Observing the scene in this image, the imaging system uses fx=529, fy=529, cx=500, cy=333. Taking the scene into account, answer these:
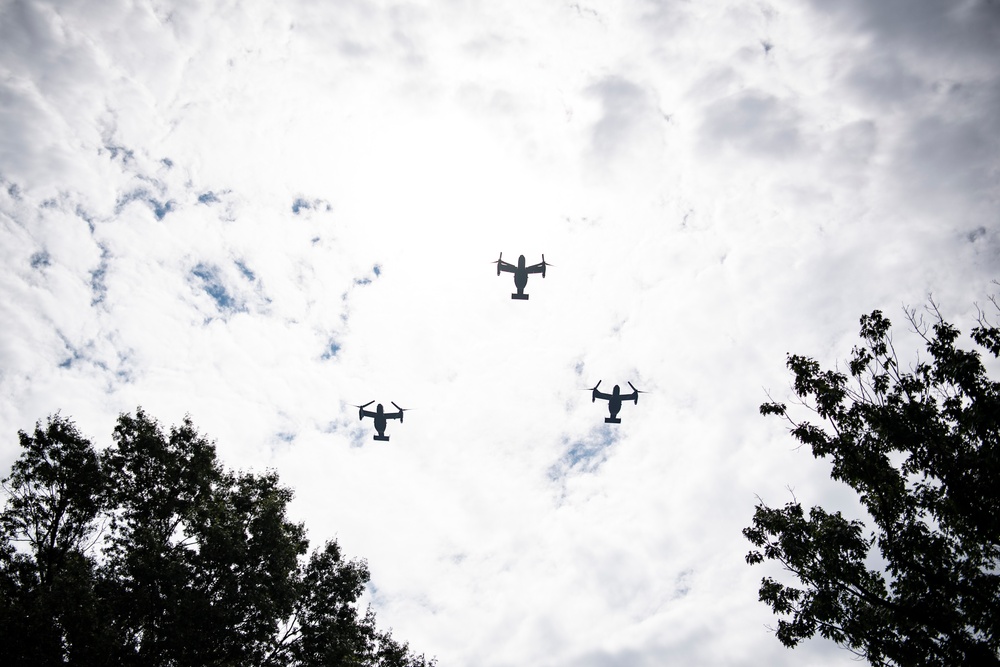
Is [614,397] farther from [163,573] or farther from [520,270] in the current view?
[163,573]

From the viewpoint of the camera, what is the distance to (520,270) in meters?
31.5

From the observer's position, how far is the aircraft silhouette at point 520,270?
31.4 meters

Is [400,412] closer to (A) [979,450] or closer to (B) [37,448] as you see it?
(B) [37,448]

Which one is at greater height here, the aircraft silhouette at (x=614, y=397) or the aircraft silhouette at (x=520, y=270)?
the aircraft silhouette at (x=520, y=270)

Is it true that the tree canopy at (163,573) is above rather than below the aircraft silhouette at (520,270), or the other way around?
below

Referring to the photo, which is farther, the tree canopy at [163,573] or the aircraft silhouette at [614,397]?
the aircraft silhouette at [614,397]

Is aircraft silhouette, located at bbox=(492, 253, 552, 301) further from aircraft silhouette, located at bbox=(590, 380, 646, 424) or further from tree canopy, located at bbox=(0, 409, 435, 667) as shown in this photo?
tree canopy, located at bbox=(0, 409, 435, 667)

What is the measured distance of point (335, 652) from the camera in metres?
19.0

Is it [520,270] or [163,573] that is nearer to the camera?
→ [163,573]

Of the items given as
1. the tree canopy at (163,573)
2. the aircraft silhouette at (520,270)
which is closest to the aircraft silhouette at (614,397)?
the aircraft silhouette at (520,270)

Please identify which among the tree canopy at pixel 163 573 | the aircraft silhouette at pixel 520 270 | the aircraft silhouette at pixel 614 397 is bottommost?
the tree canopy at pixel 163 573

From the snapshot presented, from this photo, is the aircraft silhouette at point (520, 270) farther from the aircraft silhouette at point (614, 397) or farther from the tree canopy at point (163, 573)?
the tree canopy at point (163, 573)

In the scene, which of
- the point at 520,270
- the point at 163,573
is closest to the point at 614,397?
the point at 520,270

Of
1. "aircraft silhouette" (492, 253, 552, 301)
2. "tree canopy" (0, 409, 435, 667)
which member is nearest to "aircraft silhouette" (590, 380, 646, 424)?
"aircraft silhouette" (492, 253, 552, 301)
